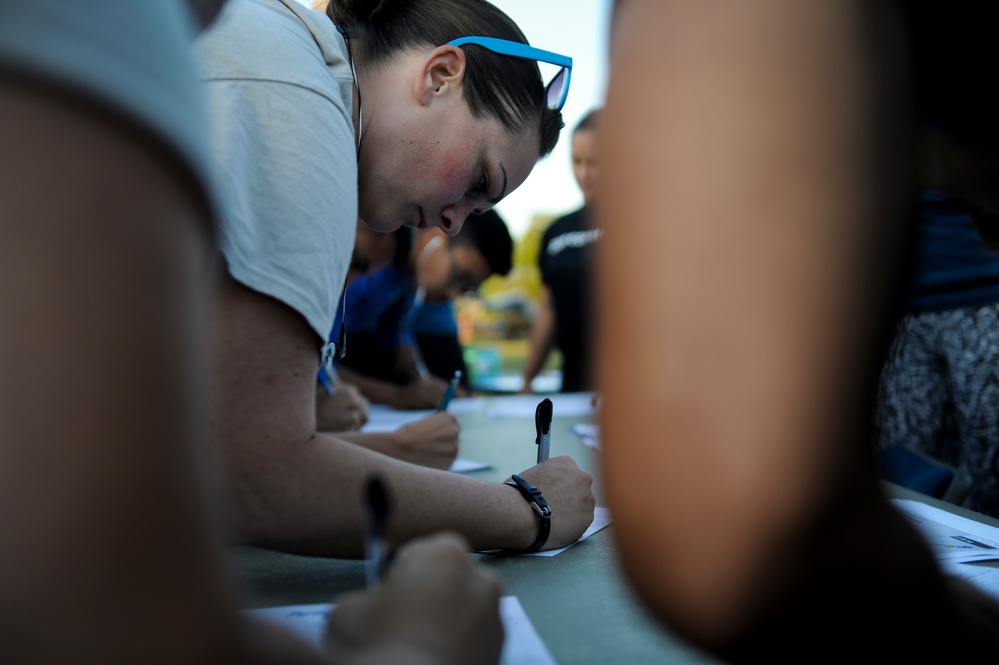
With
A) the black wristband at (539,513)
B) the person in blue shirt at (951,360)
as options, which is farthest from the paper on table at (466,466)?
the person in blue shirt at (951,360)

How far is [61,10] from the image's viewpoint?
265mm

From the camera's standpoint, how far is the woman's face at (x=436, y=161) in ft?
3.75

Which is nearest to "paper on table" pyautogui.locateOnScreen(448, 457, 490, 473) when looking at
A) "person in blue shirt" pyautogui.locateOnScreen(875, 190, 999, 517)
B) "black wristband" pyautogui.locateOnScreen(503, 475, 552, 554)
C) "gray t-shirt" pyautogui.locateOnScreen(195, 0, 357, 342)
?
"black wristband" pyautogui.locateOnScreen(503, 475, 552, 554)

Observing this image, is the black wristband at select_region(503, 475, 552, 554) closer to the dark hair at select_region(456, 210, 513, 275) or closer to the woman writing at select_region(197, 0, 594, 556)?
the woman writing at select_region(197, 0, 594, 556)

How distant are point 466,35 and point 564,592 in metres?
0.91

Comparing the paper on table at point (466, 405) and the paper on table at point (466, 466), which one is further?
the paper on table at point (466, 405)

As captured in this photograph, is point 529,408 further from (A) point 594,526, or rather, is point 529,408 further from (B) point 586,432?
(A) point 594,526

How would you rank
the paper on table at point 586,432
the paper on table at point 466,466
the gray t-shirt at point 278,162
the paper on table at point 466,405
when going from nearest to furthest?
the gray t-shirt at point 278,162
the paper on table at point 466,466
the paper on table at point 586,432
the paper on table at point 466,405

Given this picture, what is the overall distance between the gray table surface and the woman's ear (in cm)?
69

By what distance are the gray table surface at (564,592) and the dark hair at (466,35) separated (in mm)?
685

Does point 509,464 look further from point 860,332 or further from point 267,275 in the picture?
point 860,332

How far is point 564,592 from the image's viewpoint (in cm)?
76

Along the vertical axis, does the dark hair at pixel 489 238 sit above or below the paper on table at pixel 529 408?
above

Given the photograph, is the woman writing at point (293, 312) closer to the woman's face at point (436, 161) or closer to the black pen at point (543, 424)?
the black pen at point (543, 424)
